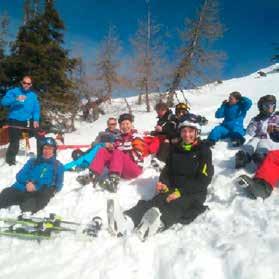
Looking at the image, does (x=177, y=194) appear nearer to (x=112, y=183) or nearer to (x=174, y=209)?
(x=174, y=209)

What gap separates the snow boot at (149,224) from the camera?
4.87 m

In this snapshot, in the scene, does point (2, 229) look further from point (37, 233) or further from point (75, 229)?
point (75, 229)

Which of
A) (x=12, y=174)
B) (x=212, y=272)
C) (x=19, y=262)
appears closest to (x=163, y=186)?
(x=212, y=272)

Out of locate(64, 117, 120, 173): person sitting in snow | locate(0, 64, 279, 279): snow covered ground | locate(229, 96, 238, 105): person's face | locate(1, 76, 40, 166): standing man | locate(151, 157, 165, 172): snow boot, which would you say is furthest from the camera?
locate(229, 96, 238, 105): person's face

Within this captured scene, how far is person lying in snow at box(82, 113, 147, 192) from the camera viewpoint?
6.81 metres

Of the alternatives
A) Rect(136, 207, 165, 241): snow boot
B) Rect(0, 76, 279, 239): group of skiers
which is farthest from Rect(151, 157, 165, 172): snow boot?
Rect(136, 207, 165, 241): snow boot

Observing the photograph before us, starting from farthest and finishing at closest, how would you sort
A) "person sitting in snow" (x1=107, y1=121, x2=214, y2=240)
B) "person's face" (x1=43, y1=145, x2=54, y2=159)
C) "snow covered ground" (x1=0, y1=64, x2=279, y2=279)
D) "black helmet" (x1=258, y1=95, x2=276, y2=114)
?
"black helmet" (x1=258, y1=95, x2=276, y2=114)
"person's face" (x1=43, y1=145, x2=54, y2=159)
"person sitting in snow" (x1=107, y1=121, x2=214, y2=240)
"snow covered ground" (x1=0, y1=64, x2=279, y2=279)

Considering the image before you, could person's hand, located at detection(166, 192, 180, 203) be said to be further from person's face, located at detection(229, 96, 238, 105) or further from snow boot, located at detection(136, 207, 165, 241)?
person's face, located at detection(229, 96, 238, 105)

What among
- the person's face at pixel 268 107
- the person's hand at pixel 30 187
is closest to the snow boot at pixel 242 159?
the person's face at pixel 268 107

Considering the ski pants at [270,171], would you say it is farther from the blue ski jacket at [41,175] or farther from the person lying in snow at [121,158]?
the blue ski jacket at [41,175]

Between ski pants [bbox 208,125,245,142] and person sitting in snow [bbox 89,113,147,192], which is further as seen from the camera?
ski pants [bbox 208,125,245,142]

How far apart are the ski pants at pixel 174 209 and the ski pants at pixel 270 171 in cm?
101

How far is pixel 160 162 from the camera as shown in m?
8.02

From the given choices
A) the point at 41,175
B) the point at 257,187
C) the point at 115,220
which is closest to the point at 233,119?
the point at 257,187
